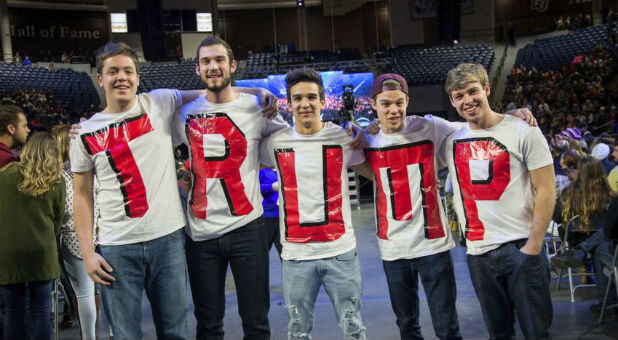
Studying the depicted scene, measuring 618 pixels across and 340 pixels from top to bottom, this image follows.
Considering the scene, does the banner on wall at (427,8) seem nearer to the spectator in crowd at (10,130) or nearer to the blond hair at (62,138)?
the blond hair at (62,138)

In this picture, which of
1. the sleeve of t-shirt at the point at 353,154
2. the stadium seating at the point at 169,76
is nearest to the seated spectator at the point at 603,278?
the sleeve of t-shirt at the point at 353,154

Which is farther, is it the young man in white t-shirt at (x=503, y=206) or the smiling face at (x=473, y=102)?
the smiling face at (x=473, y=102)

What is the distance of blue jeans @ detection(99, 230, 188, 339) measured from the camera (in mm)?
2807

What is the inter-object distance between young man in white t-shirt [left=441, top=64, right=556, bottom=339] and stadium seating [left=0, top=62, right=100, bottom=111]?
64.1 feet

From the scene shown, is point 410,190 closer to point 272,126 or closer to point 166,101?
Result: point 272,126

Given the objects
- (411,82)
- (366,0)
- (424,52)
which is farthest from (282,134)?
(366,0)

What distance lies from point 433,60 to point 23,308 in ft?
67.6

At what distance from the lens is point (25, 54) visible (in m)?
28.2

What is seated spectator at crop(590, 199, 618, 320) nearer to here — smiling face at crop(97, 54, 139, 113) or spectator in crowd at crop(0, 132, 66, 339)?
smiling face at crop(97, 54, 139, 113)

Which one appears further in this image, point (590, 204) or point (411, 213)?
point (590, 204)

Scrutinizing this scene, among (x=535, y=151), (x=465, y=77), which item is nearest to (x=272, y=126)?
(x=465, y=77)

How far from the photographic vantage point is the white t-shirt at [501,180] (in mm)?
2842

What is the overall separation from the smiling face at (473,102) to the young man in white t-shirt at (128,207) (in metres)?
1.39

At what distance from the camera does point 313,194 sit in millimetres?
2988
